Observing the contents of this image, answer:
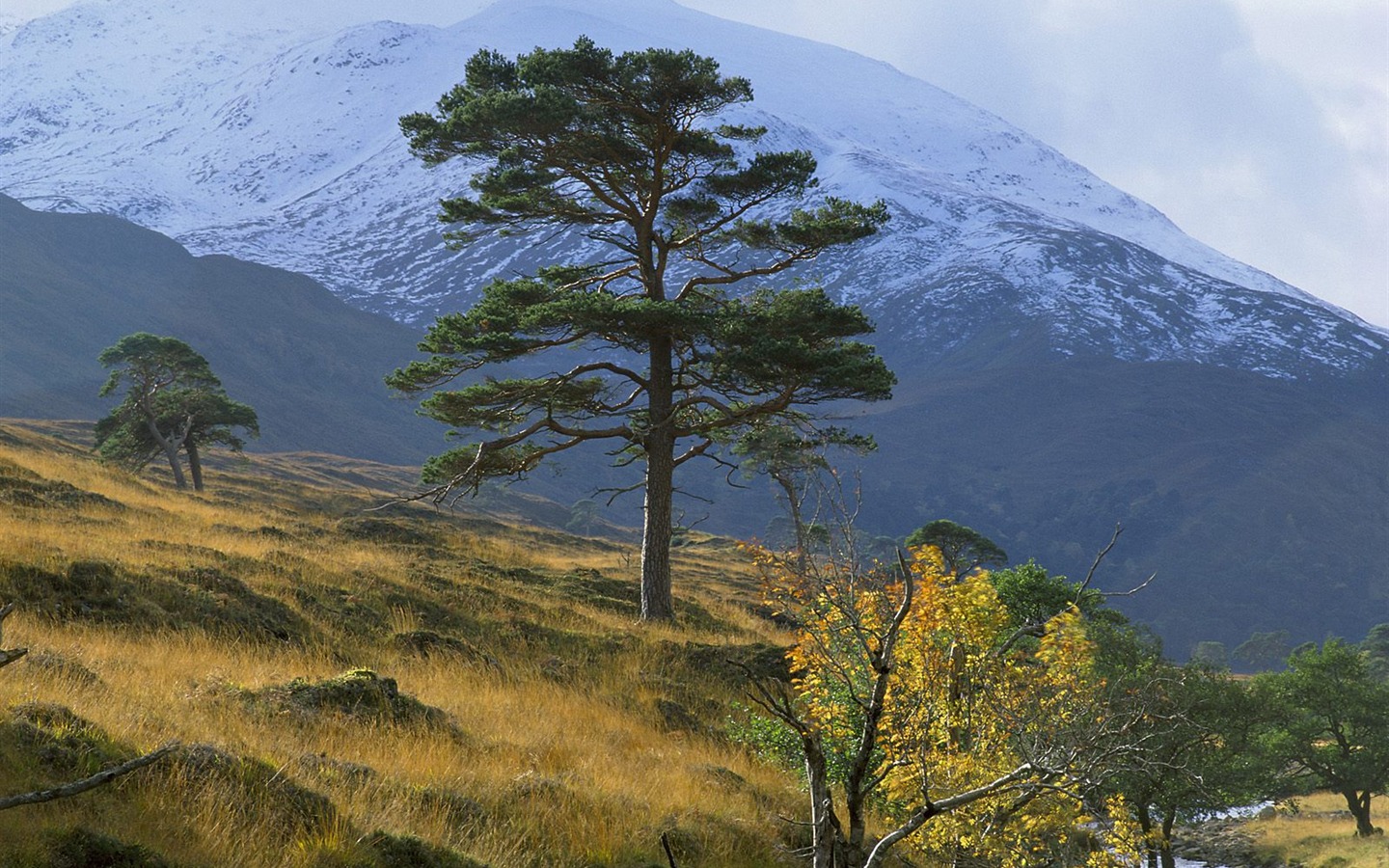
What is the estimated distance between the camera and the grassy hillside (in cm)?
603

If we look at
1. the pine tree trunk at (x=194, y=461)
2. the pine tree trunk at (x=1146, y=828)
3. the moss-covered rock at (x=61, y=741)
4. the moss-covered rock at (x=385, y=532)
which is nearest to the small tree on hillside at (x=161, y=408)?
the pine tree trunk at (x=194, y=461)

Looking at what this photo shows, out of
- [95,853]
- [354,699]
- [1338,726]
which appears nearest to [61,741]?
[95,853]

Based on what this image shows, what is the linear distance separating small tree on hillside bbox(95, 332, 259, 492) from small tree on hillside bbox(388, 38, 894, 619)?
102ft

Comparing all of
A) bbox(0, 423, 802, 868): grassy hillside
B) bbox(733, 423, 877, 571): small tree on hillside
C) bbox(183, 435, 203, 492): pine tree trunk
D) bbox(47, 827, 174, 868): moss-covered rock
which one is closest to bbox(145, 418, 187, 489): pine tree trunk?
bbox(183, 435, 203, 492): pine tree trunk

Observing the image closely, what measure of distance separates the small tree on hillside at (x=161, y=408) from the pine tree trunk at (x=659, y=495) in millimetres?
32037

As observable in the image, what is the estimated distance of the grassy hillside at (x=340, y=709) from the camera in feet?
19.8

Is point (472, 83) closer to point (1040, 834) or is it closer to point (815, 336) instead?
point (815, 336)

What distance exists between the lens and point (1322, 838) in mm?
41688

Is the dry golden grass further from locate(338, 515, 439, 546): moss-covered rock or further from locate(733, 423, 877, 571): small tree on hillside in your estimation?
locate(338, 515, 439, 546): moss-covered rock

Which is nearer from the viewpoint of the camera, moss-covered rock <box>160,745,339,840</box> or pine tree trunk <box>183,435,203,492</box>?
moss-covered rock <box>160,745,339,840</box>

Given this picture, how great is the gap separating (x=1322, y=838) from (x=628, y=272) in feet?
122

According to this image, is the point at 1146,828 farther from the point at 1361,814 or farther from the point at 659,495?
the point at 659,495

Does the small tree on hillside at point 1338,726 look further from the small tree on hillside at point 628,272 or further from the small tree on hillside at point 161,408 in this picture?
the small tree on hillside at point 161,408

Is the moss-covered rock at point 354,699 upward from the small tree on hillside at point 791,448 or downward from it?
downward
